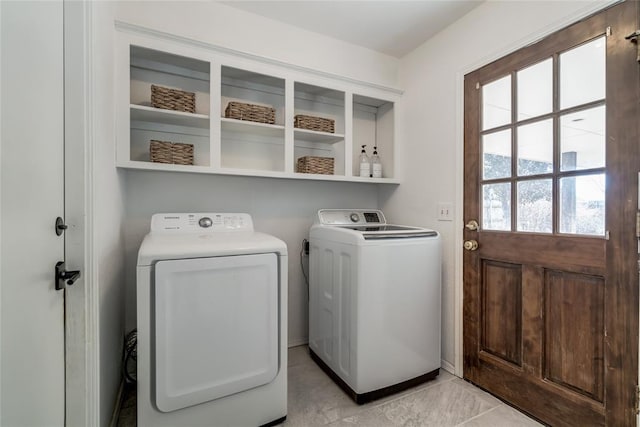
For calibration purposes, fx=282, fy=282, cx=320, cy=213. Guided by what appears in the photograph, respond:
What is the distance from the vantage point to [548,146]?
59.9 inches

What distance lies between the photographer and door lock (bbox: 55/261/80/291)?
0.94 meters

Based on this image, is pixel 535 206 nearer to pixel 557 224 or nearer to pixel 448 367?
pixel 557 224

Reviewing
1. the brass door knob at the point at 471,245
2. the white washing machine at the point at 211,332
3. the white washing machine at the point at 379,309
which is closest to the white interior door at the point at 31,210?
the white washing machine at the point at 211,332

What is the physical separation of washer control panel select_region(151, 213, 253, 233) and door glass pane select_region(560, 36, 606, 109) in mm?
1973

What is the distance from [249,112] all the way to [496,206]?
1.71m

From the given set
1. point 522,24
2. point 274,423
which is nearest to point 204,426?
point 274,423

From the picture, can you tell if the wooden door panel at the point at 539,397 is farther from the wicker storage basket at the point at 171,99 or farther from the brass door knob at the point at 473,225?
the wicker storage basket at the point at 171,99

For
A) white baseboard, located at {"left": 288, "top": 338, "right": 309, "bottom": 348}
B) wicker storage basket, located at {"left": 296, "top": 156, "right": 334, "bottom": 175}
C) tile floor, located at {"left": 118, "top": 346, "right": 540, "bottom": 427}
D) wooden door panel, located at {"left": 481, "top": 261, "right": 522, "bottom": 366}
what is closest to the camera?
tile floor, located at {"left": 118, "top": 346, "right": 540, "bottom": 427}

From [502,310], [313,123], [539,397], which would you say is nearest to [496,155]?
[502,310]

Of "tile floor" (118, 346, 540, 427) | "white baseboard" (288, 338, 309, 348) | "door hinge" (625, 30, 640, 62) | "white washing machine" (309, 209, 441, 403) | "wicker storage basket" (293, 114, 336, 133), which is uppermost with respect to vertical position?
"door hinge" (625, 30, 640, 62)

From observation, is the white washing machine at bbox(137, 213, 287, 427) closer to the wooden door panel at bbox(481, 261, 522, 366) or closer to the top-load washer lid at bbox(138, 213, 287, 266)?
the top-load washer lid at bbox(138, 213, 287, 266)

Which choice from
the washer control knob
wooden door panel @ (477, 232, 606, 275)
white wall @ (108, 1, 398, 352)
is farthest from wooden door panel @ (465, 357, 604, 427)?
the washer control knob

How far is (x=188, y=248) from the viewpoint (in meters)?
1.29

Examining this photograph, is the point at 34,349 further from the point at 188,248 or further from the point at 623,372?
the point at 623,372
